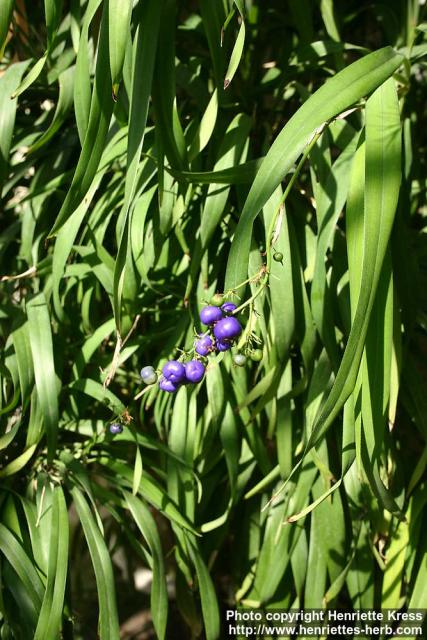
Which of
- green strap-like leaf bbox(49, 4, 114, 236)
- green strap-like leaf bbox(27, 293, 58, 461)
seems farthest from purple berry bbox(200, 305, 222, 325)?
green strap-like leaf bbox(27, 293, 58, 461)

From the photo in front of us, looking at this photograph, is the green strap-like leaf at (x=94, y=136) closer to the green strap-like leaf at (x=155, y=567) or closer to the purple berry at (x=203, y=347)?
the purple berry at (x=203, y=347)

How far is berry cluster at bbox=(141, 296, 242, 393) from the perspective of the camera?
548 millimetres

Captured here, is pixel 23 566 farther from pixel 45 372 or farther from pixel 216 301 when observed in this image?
pixel 216 301

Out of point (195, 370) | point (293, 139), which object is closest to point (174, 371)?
point (195, 370)

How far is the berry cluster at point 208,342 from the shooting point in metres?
0.55

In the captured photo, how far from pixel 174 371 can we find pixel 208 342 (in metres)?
0.04

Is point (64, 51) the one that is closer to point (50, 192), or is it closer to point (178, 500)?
point (50, 192)

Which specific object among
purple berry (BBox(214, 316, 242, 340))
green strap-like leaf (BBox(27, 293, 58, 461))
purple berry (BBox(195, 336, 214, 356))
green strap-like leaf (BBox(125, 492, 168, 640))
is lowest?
green strap-like leaf (BBox(125, 492, 168, 640))

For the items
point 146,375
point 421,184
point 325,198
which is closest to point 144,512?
point 146,375

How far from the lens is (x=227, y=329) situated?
21.4 inches

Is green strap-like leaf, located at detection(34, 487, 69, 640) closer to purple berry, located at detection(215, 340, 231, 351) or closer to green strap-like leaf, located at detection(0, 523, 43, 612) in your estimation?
green strap-like leaf, located at detection(0, 523, 43, 612)

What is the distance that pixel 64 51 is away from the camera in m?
1.06

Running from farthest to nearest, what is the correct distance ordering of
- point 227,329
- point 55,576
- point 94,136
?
1. point 55,576
2. point 94,136
3. point 227,329

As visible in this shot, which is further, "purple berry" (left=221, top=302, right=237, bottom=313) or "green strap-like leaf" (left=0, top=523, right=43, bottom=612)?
"green strap-like leaf" (left=0, top=523, right=43, bottom=612)
